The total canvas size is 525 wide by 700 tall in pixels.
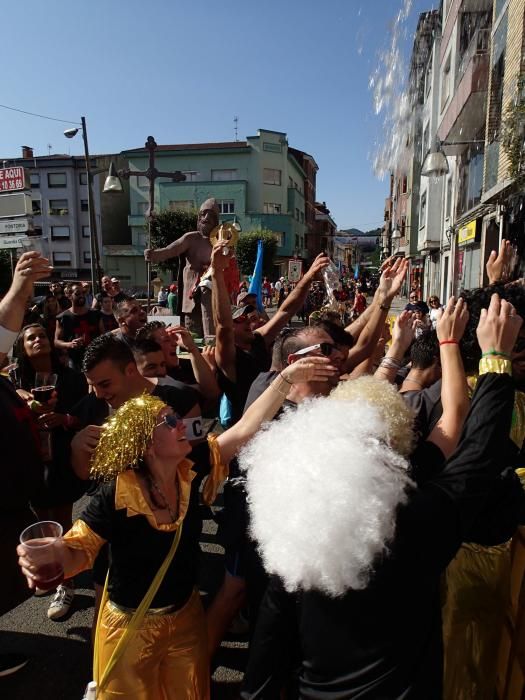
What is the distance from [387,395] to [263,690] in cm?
97

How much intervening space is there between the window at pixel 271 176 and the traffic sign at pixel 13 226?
35.8 meters

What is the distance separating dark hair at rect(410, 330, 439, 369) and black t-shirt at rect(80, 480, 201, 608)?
166 cm

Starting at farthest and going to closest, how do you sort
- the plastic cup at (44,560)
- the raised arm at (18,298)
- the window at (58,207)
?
1. the window at (58,207)
2. the raised arm at (18,298)
3. the plastic cup at (44,560)

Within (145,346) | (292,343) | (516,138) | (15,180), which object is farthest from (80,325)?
(516,138)

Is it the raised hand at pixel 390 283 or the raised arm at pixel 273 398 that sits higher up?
the raised hand at pixel 390 283

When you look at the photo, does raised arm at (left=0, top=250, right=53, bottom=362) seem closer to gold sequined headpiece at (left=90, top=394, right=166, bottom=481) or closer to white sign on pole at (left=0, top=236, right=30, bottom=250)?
gold sequined headpiece at (left=90, top=394, right=166, bottom=481)

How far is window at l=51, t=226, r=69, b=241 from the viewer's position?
1766 inches

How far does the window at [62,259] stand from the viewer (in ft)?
148

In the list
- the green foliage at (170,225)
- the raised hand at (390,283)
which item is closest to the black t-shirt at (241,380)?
the raised hand at (390,283)

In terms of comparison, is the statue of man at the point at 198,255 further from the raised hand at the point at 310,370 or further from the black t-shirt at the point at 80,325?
the raised hand at the point at 310,370

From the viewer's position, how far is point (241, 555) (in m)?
2.37

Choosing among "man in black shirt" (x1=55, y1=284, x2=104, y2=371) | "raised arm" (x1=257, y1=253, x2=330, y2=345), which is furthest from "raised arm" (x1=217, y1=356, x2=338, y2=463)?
"man in black shirt" (x1=55, y1=284, x2=104, y2=371)

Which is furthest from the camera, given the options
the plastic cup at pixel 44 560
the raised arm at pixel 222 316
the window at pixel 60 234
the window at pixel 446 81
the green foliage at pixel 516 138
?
the window at pixel 60 234

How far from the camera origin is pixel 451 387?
181 centimetres
